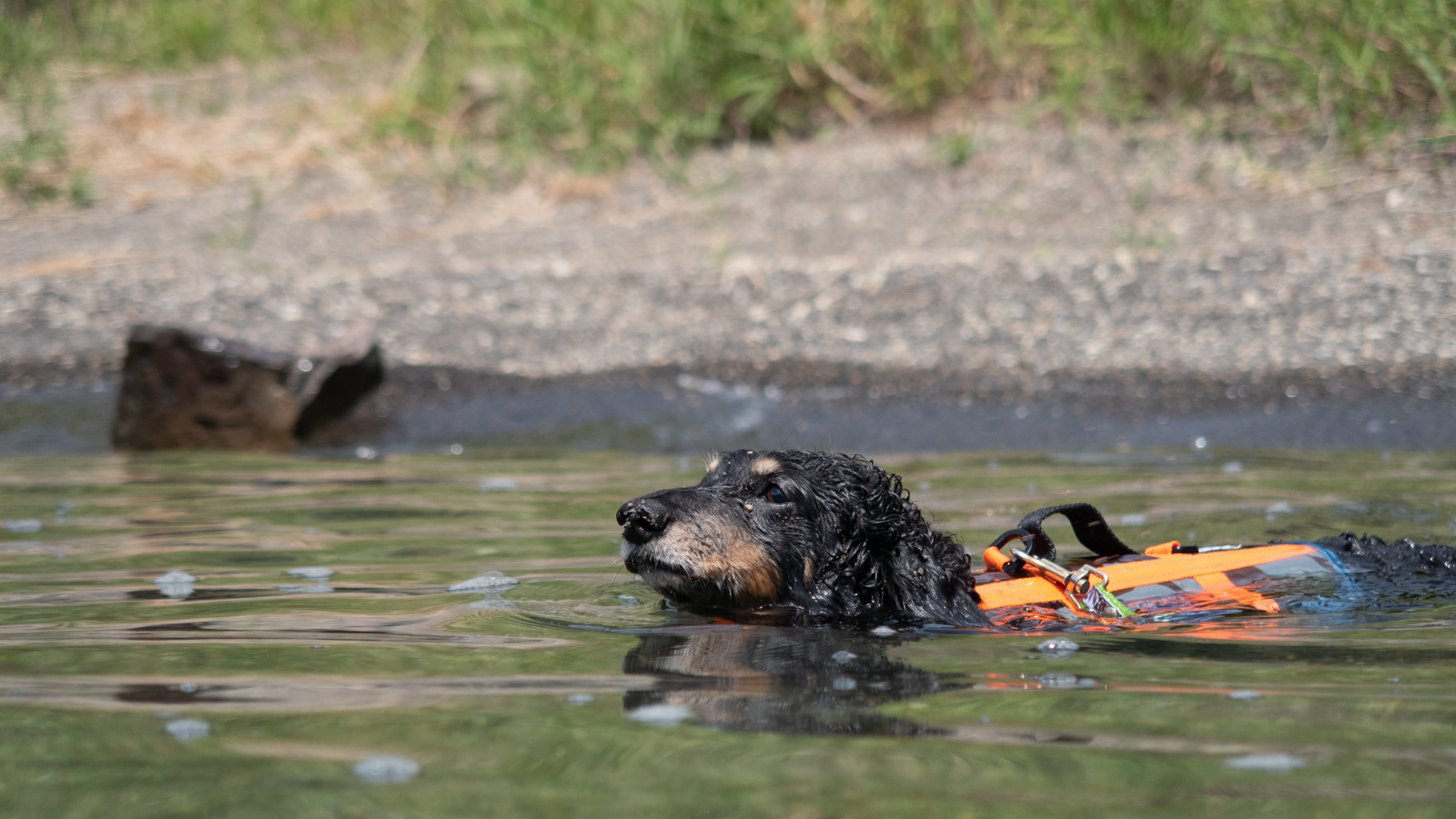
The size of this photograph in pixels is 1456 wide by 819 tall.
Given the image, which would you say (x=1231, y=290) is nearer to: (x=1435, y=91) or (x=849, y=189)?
(x=1435, y=91)

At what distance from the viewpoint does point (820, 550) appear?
13.9 feet

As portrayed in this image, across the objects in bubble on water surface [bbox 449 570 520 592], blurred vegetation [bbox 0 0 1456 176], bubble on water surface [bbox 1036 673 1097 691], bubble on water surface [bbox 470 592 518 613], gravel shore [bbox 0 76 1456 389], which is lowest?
bubble on water surface [bbox 1036 673 1097 691]

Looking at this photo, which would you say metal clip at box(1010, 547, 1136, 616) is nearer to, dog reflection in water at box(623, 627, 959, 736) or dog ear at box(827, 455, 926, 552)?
dog ear at box(827, 455, 926, 552)

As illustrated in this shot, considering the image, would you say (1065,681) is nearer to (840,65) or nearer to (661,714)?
(661,714)

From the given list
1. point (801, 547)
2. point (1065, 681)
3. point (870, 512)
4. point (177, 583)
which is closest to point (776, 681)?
point (1065, 681)

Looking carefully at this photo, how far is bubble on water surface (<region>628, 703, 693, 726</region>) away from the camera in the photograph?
2.82 meters

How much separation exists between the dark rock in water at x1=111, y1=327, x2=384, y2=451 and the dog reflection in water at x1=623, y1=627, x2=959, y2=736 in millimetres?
5358

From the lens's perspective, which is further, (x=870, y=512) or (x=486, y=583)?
(x=486, y=583)

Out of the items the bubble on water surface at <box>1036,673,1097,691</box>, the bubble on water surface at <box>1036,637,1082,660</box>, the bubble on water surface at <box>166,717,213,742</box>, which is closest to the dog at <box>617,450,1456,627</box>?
the bubble on water surface at <box>1036,637,1082,660</box>

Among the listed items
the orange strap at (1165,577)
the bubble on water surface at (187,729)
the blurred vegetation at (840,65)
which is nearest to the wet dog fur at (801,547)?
the orange strap at (1165,577)

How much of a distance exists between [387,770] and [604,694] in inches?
27.1

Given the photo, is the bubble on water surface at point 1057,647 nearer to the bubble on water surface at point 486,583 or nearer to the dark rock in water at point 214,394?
the bubble on water surface at point 486,583

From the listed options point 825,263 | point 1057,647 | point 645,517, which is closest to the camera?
point 1057,647

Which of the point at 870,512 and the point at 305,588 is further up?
the point at 870,512
